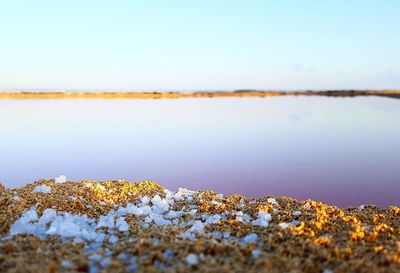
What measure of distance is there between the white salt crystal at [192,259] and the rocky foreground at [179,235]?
0.04 feet

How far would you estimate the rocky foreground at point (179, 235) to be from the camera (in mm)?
4922

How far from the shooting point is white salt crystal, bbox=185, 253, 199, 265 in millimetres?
4875

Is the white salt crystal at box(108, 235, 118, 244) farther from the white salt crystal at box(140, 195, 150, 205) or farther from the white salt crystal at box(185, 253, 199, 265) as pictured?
the white salt crystal at box(140, 195, 150, 205)

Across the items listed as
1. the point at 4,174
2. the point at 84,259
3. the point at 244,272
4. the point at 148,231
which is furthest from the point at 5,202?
the point at 4,174

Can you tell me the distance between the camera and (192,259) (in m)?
4.93

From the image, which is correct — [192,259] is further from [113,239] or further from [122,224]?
[122,224]

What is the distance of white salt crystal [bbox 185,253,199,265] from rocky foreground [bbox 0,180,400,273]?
12mm

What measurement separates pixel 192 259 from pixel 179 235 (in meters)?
1.06

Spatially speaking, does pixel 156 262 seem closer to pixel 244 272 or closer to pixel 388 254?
pixel 244 272

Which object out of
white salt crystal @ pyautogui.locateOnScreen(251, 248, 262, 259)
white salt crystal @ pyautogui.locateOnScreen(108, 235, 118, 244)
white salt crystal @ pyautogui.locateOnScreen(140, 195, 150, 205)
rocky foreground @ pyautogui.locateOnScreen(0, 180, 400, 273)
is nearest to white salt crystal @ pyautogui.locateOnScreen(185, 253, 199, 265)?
rocky foreground @ pyautogui.locateOnScreen(0, 180, 400, 273)

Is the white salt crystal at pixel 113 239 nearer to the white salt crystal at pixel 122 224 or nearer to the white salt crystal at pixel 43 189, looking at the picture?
the white salt crystal at pixel 122 224

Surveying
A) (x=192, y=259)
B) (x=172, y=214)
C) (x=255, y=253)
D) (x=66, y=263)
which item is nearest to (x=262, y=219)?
(x=172, y=214)

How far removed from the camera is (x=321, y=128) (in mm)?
35812

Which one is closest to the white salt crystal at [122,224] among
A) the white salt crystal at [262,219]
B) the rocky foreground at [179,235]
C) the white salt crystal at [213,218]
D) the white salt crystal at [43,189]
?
the rocky foreground at [179,235]
